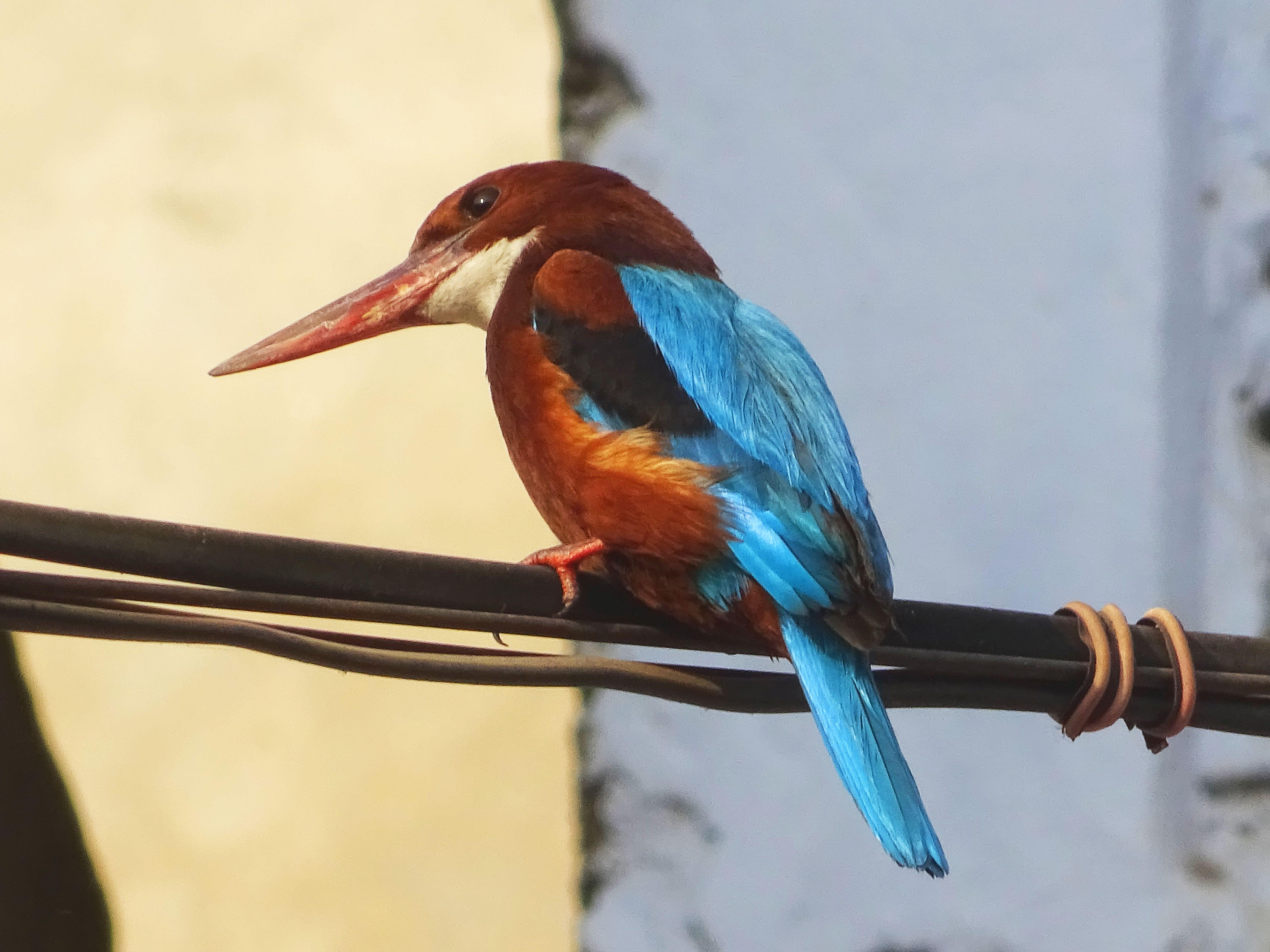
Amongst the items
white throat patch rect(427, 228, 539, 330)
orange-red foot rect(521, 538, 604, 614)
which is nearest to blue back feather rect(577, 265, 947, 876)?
orange-red foot rect(521, 538, 604, 614)

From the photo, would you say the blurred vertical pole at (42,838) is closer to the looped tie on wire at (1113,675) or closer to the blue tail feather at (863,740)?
the blue tail feather at (863,740)

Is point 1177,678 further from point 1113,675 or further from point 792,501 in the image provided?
point 792,501

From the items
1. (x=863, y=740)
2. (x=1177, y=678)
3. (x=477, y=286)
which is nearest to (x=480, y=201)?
(x=477, y=286)

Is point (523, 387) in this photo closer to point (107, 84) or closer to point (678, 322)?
point (678, 322)

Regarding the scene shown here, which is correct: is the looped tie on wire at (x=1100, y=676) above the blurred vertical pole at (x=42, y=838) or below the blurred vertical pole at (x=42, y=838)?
above

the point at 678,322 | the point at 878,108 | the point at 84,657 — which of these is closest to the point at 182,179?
the point at 84,657

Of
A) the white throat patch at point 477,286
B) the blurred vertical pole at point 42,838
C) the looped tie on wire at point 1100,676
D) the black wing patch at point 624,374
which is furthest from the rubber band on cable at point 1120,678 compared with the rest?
the blurred vertical pole at point 42,838
